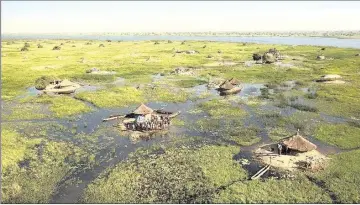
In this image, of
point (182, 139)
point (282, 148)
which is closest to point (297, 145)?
point (282, 148)

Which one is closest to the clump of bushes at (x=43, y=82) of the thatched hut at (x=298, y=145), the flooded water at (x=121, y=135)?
the flooded water at (x=121, y=135)

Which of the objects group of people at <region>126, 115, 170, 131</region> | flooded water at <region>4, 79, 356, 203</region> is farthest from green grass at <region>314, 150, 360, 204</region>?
group of people at <region>126, 115, 170, 131</region>

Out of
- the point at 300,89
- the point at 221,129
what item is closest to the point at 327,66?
the point at 300,89

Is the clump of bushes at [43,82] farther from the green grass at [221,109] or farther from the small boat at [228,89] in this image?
the small boat at [228,89]

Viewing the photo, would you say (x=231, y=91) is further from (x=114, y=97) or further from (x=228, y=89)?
(x=114, y=97)

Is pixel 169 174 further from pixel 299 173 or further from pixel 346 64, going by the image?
pixel 346 64

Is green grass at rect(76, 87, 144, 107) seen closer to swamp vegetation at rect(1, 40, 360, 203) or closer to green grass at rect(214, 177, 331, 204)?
swamp vegetation at rect(1, 40, 360, 203)
